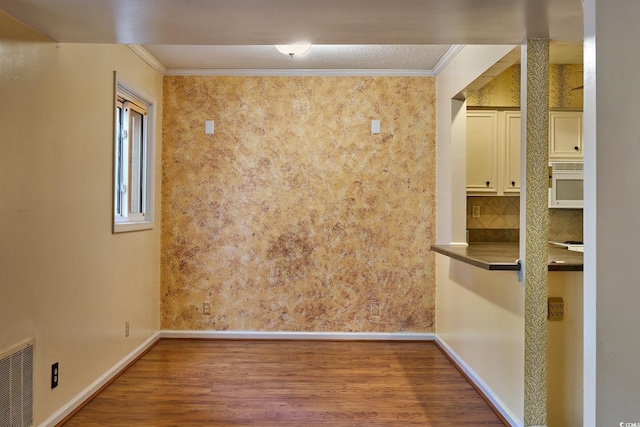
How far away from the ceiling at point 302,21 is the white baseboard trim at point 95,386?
6.90 ft

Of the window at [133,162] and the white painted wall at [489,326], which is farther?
the window at [133,162]

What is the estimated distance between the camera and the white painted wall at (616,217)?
4.62 feet

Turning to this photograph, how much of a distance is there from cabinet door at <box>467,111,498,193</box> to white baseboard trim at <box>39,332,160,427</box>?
3.21 meters

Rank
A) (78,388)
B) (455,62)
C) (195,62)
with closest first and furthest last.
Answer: (78,388), (455,62), (195,62)

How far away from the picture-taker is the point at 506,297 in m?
2.82

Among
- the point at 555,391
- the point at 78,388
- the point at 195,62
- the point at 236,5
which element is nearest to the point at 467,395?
the point at 555,391

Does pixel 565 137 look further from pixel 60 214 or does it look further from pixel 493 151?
pixel 60 214

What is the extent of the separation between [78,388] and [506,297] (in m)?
2.70

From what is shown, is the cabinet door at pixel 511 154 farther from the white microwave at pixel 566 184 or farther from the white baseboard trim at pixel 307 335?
the white baseboard trim at pixel 307 335

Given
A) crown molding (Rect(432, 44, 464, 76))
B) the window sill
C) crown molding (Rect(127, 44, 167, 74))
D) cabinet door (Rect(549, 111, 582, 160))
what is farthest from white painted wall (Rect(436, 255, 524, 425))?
crown molding (Rect(127, 44, 167, 74))

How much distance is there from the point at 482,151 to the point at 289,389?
263 cm

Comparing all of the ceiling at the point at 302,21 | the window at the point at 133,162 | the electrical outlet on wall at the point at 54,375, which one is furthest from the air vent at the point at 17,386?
the ceiling at the point at 302,21

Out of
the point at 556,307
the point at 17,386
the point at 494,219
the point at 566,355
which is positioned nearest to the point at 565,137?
the point at 494,219

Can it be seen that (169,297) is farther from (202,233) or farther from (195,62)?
(195,62)
